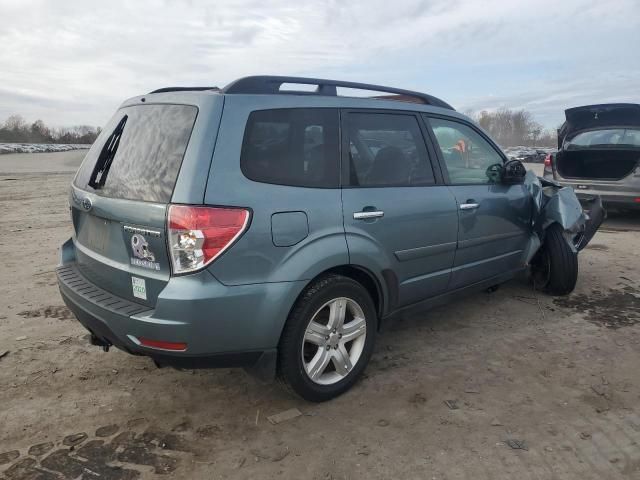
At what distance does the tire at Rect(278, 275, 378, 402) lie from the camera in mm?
2670

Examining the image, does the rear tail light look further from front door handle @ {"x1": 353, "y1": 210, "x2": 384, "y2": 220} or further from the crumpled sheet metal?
the crumpled sheet metal

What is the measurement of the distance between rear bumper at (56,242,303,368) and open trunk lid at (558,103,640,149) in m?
7.22

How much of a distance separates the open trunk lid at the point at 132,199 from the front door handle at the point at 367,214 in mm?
1021

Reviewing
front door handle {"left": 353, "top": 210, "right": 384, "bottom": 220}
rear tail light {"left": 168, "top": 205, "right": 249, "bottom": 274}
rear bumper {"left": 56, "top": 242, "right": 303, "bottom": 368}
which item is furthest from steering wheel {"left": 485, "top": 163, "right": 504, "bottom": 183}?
rear tail light {"left": 168, "top": 205, "right": 249, "bottom": 274}

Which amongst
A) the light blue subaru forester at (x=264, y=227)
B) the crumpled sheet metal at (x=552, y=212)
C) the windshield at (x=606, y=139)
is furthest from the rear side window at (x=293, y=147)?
the windshield at (x=606, y=139)

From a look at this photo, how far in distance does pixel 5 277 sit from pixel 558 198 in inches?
221

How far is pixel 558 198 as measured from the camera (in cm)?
457

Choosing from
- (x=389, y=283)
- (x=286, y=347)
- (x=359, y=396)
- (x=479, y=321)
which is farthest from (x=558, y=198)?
(x=286, y=347)

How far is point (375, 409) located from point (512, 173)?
2267mm

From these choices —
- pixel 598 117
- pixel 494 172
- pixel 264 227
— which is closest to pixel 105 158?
pixel 264 227

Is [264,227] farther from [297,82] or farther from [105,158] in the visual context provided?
[105,158]

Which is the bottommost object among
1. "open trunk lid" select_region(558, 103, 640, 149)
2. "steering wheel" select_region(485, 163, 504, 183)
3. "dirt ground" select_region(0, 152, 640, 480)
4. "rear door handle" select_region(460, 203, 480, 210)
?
"dirt ground" select_region(0, 152, 640, 480)

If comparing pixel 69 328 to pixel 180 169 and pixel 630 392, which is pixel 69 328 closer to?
pixel 180 169

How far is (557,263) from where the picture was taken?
456 cm
